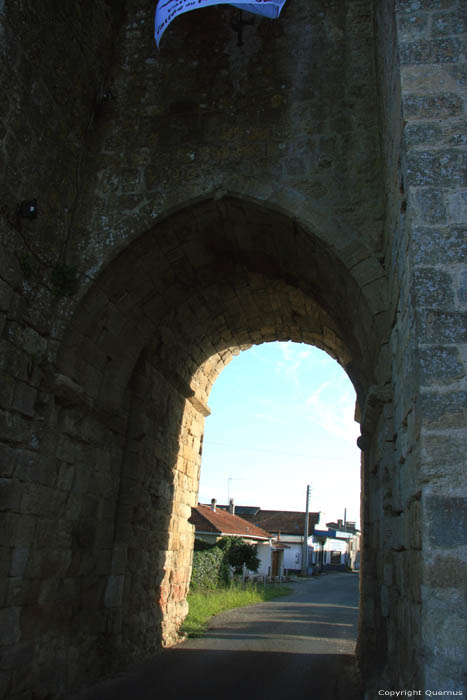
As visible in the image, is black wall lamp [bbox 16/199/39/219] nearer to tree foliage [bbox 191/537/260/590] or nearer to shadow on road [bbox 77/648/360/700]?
shadow on road [bbox 77/648/360/700]

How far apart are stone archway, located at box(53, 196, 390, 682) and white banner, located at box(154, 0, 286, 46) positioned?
1565 millimetres

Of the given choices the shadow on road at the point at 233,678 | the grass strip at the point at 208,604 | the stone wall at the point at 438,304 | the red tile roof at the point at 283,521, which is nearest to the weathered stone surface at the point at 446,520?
the stone wall at the point at 438,304

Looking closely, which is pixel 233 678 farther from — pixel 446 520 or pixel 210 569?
pixel 210 569

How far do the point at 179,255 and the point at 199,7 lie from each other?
6.73 ft

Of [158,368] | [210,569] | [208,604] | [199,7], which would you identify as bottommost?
[208,604]

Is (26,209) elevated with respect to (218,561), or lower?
elevated

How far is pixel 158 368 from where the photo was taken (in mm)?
6250

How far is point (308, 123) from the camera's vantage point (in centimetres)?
486

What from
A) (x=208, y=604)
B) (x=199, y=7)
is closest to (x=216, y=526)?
(x=208, y=604)

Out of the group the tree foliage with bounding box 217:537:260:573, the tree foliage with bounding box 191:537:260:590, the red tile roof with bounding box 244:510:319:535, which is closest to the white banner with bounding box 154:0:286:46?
the tree foliage with bounding box 191:537:260:590

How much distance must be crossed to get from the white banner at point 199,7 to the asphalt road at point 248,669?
18.0ft

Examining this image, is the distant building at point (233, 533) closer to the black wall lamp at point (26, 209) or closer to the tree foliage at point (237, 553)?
the tree foliage at point (237, 553)

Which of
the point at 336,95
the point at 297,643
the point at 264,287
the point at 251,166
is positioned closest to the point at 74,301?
the point at 251,166

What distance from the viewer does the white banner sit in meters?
4.62
